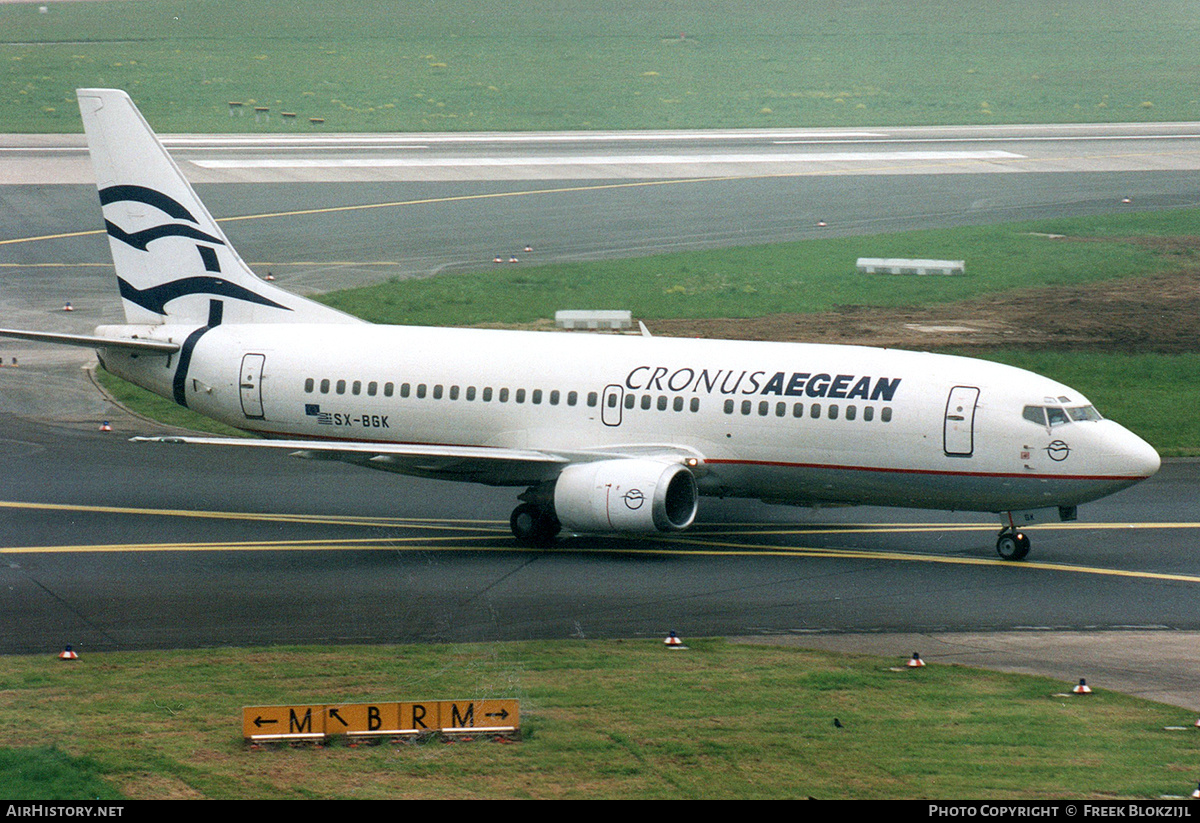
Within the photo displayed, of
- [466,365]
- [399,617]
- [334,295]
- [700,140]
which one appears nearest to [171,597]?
[399,617]

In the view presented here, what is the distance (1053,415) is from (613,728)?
50.6 feet

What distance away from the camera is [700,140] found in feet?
346

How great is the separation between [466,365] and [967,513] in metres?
13.3

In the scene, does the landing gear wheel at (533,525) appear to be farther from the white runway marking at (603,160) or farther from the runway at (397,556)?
the white runway marking at (603,160)

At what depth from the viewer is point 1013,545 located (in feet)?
112

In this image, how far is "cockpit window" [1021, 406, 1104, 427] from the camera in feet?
110

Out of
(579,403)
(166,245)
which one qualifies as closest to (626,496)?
(579,403)

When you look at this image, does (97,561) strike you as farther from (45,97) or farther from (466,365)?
(45,97)

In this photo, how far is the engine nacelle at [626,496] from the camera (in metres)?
33.5

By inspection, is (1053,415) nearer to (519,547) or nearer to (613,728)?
(519,547)

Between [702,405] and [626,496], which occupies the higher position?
[702,405]

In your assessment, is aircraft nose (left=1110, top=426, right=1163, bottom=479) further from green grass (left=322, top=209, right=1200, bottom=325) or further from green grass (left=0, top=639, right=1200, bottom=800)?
green grass (left=322, top=209, right=1200, bottom=325)

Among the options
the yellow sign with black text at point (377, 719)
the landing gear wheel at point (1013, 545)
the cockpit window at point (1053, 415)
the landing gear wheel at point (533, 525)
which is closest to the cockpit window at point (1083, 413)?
the cockpit window at point (1053, 415)

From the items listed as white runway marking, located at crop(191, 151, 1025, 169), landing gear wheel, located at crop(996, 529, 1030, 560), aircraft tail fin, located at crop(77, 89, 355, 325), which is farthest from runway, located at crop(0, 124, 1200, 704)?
white runway marking, located at crop(191, 151, 1025, 169)
